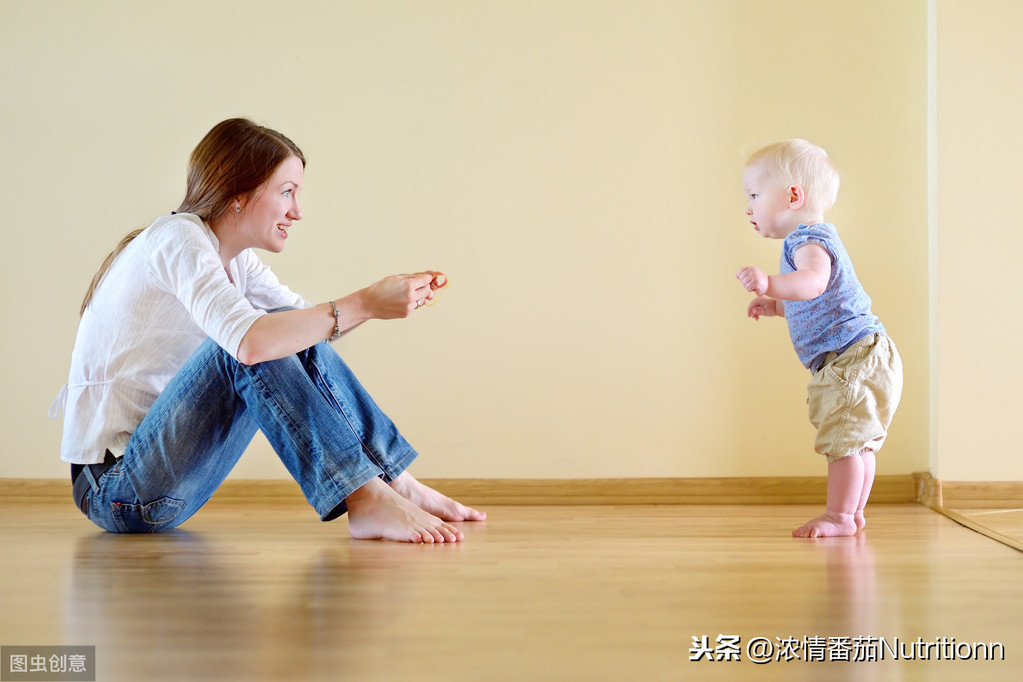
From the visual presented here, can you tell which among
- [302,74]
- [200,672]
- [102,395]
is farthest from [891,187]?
[200,672]

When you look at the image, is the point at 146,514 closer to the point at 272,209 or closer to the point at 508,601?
the point at 272,209

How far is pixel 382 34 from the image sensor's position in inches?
92.5

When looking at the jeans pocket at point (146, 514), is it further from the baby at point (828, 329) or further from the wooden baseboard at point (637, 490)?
the baby at point (828, 329)

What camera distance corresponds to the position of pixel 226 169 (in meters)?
1.59

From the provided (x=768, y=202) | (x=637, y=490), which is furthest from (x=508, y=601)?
(x=637, y=490)

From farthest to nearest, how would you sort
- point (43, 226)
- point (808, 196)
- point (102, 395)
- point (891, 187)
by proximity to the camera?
point (43, 226), point (891, 187), point (808, 196), point (102, 395)

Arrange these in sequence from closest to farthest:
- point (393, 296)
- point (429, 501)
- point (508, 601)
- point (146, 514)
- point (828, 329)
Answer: point (508, 601) → point (393, 296) → point (146, 514) → point (828, 329) → point (429, 501)

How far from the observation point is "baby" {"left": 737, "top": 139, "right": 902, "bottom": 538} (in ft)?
5.36

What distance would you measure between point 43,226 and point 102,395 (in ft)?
3.61

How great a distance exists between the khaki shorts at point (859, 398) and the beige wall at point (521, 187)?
1.91 ft

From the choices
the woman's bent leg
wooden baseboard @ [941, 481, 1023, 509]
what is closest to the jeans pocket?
the woman's bent leg

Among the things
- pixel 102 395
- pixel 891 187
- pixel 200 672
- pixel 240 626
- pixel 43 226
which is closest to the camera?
pixel 200 672

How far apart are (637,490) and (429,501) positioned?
0.67m

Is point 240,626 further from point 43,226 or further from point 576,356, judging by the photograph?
point 43,226
